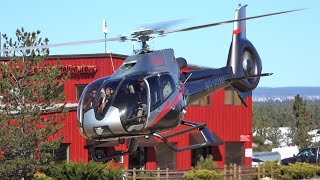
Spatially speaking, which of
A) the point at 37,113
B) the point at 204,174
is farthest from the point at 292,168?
the point at 37,113

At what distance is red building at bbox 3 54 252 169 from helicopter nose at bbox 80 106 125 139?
16.3 meters

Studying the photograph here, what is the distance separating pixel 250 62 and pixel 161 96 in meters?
8.90

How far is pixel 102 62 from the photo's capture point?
39.4 meters

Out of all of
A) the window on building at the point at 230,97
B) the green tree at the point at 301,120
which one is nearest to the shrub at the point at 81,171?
the window on building at the point at 230,97

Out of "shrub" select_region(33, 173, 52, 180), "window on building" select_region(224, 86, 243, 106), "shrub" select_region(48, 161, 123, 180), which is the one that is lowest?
"shrub" select_region(33, 173, 52, 180)

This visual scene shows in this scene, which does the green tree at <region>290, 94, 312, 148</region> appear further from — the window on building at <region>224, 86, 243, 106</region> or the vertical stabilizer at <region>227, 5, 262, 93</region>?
the vertical stabilizer at <region>227, 5, 262, 93</region>

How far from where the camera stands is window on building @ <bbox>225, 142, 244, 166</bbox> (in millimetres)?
48562

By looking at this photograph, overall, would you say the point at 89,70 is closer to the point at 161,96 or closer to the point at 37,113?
the point at 37,113

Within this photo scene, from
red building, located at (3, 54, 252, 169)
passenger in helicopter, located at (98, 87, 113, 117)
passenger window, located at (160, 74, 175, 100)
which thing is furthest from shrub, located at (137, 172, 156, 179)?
passenger in helicopter, located at (98, 87, 113, 117)

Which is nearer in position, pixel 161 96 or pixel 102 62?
pixel 161 96

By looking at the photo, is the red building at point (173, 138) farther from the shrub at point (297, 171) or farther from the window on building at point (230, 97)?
the shrub at point (297, 171)

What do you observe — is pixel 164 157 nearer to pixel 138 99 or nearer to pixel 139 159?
pixel 139 159

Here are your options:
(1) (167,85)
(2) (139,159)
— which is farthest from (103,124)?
(2) (139,159)

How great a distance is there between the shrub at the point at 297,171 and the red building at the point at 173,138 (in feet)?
20.8
